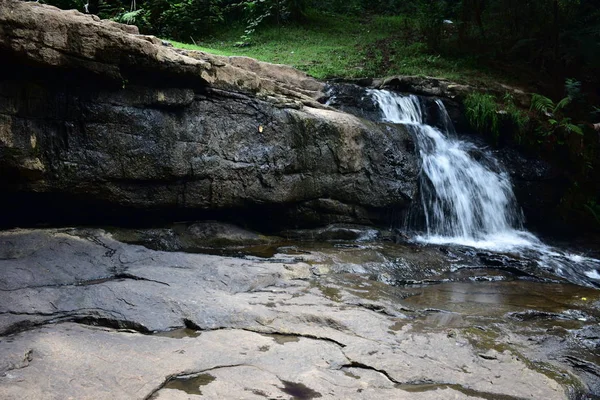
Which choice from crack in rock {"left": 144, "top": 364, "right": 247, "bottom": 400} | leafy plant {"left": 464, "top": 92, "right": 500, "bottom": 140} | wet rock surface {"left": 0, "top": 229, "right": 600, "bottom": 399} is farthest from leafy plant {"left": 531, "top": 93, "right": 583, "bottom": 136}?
crack in rock {"left": 144, "top": 364, "right": 247, "bottom": 400}

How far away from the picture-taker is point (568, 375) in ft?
13.0

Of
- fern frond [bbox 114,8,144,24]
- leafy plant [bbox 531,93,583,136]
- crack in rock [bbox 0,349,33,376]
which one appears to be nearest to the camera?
crack in rock [bbox 0,349,33,376]

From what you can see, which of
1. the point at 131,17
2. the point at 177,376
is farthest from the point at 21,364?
the point at 131,17

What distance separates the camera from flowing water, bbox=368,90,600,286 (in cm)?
928

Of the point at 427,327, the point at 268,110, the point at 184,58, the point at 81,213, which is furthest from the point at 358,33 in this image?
the point at 427,327

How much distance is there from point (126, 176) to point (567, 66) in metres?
12.0

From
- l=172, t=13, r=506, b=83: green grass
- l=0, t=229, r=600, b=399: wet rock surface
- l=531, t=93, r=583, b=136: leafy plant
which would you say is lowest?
l=0, t=229, r=600, b=399: wet rock surface

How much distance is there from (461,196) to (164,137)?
5.78m

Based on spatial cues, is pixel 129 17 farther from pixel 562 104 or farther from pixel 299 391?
pixel 299 391

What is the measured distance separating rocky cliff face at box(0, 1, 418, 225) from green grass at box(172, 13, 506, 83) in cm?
375

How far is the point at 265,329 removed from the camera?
428cm

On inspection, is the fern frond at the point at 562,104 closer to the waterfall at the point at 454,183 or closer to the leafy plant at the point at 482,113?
the leafy plant at the point at 482,113

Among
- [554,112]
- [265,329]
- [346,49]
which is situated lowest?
[265,329]

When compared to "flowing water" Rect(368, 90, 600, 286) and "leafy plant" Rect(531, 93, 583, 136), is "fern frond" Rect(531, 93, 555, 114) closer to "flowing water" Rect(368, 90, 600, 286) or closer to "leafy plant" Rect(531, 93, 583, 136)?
"leafy plant" Rect(531, 93, 583, 136)
